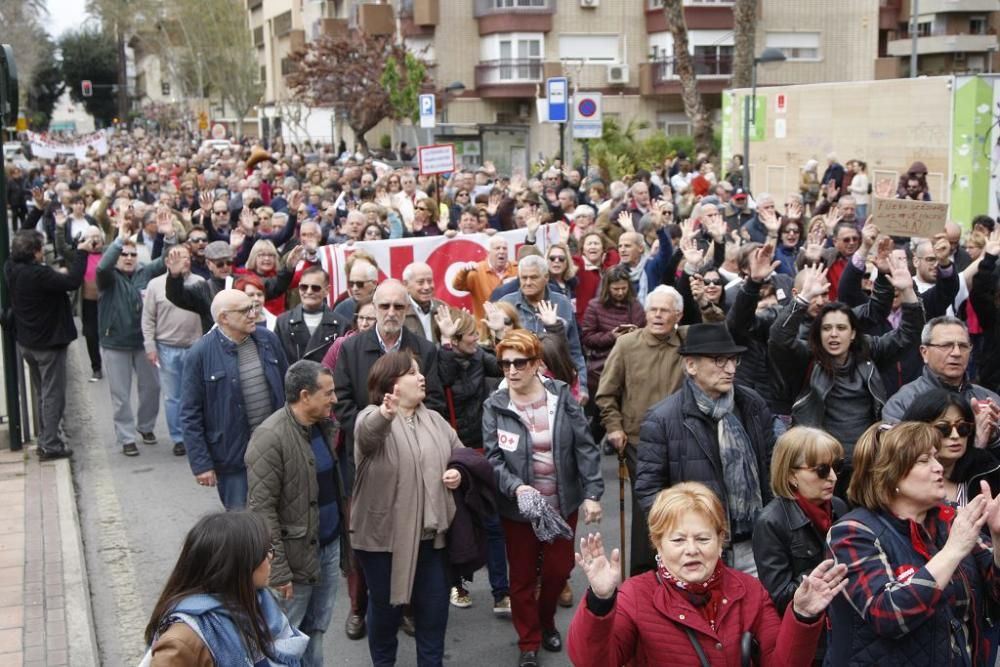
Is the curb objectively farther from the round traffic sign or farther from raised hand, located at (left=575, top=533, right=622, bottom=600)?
the round traffic sign

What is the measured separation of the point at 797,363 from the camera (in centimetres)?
647

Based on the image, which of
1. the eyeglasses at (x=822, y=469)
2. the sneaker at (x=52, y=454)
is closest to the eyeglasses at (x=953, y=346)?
the eyeglasses at (x=822, y=469)

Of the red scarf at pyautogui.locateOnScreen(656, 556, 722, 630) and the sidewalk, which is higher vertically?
the red scarf at pyautogui.locateOnScreen(656, 556, 722, 630)

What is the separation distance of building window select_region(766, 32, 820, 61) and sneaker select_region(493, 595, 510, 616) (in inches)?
1747

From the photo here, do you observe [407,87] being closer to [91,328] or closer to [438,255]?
[91,328]

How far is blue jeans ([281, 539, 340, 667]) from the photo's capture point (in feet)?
17.7

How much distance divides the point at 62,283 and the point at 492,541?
14.5 feet

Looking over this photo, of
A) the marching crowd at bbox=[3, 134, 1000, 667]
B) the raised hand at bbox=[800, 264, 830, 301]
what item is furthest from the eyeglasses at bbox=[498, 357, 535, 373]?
the raised hand at bbox=[800, 264, 830, 301]

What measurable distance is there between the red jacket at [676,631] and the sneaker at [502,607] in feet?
10.5

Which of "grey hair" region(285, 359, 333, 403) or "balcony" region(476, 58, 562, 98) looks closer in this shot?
"grey hair" region(285, 359, 333, 403)

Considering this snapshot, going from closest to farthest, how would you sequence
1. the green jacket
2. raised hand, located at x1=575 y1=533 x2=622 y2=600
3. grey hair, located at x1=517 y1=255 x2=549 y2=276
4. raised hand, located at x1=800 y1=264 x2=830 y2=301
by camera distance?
raised hand, located at x1=575 y1=533 x2=622 y2=600
raised hand, located at x1=800 y1=264 x2=830 y2=301
grey hair, located at x1=517 y1=255 x2=549 y2=276
the green jacket

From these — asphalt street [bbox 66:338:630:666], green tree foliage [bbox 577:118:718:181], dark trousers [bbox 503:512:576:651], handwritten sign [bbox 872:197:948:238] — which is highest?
green tree foliage [bbox 577:118:718:181]

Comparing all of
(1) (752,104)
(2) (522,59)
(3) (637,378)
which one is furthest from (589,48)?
(3) (637,378)

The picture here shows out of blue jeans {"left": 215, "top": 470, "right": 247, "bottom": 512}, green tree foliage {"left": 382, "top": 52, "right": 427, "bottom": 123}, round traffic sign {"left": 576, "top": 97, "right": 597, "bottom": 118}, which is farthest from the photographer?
green tree foliage {"left": 382, "top": 52, "right": 427, "bottom": 123}
